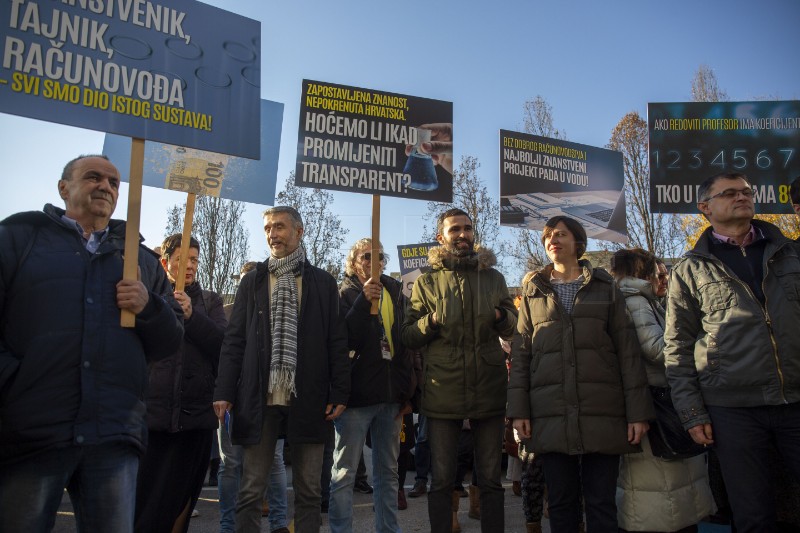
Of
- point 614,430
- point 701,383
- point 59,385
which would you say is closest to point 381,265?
point 614,430

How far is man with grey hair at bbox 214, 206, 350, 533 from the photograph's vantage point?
3.96 metres

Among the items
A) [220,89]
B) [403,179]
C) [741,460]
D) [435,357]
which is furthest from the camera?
[403,179]

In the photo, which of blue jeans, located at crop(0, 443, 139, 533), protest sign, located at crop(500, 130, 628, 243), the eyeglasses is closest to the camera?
blue jeans, located at crop(0, 443, 139, 533)

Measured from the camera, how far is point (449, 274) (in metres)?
4.45

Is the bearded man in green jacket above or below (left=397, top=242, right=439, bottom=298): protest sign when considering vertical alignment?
below

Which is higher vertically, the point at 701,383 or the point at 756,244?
the point at 756,244

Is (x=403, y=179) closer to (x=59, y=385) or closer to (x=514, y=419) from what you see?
(x=514, y=419)

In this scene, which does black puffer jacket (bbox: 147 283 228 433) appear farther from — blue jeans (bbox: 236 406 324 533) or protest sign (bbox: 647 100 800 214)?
protest sign (bbox: 647 100 800 214)

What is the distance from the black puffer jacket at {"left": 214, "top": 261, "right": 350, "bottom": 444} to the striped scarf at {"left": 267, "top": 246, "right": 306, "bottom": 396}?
0.05 metres

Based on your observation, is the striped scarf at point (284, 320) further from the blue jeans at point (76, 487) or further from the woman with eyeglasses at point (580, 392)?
the woman with eyeglasses at point (580, 392)

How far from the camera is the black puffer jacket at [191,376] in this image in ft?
13.6

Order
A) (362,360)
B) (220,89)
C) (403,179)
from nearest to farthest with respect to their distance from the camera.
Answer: (220,89), (362,360), (403,179)

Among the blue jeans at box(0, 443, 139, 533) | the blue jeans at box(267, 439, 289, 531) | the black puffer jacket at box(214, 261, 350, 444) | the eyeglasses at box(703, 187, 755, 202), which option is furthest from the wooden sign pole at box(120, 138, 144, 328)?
the eyeglasses at box(703, 187, 755, 202)

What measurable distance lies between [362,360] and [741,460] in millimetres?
2510
